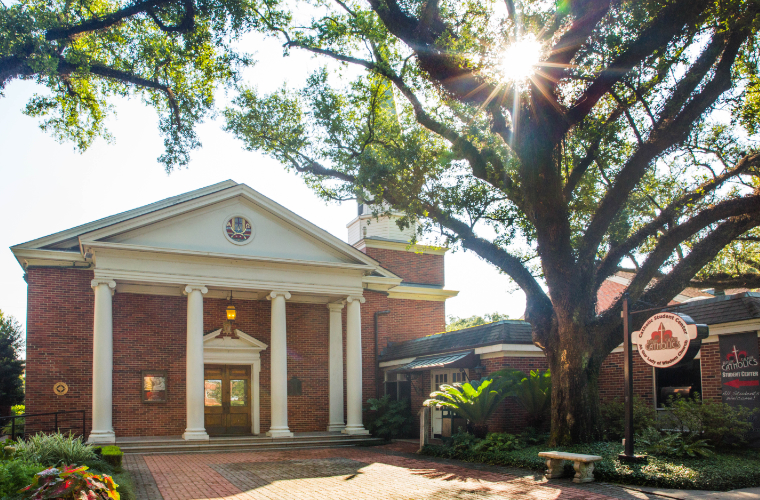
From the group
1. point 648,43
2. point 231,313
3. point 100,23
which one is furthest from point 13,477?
point 648,43

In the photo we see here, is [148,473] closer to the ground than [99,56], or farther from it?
closer to the ground

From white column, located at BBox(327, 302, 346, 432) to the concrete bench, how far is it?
410 inches

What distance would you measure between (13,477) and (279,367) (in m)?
11.6

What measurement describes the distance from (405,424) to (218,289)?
23.8 ft

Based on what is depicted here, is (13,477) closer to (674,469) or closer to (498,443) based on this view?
(674,469)

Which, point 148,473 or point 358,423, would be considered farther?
point 358,423

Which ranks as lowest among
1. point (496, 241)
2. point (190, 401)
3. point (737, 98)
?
point (190, 401)

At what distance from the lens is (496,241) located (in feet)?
50.1

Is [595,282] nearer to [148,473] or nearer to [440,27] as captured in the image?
[440,27]

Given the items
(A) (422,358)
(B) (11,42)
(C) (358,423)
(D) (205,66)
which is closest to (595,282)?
(A) (422,358)

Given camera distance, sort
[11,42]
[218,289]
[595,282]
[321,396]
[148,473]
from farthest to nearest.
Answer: [321,396], [218,289], [595,282], [148,473], [11,42]

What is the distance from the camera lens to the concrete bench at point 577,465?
33.1 feet

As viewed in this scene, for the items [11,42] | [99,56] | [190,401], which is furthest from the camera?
[190,401]

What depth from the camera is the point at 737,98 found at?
1252 cm
